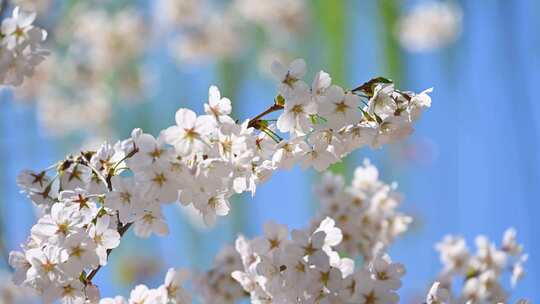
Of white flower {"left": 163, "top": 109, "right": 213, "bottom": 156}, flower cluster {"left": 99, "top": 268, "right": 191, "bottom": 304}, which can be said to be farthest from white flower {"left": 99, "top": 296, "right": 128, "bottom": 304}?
white flower {"left": 163, "top": 109, "right": 213, "bottom": 156}

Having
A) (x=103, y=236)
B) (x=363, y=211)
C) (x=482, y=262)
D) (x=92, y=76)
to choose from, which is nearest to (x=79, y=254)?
(x=103, y=236)

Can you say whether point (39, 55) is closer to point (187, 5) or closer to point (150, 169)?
point (150, 169)

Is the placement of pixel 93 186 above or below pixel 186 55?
below

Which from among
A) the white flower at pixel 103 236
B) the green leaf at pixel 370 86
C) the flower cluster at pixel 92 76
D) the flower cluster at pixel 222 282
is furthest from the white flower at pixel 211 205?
the flower cluster at pixel 92 76

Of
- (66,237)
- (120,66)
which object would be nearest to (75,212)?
(66,237)

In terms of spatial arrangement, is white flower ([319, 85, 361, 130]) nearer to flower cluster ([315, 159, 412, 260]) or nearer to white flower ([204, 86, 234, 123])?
white flower ([204, 86, 234, 123])

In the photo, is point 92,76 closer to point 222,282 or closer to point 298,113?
point 222,282
